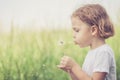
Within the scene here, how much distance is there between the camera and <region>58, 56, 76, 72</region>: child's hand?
170cm

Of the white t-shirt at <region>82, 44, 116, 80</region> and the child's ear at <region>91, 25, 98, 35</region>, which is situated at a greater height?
the child's ear at <region>91, 25, 98, 35</region>

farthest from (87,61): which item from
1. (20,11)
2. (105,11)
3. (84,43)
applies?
(20,11)

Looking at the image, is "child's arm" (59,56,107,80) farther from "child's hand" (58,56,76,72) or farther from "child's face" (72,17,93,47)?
"child's face" (72,17,93,47)

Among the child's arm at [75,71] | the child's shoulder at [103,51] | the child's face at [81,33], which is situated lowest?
the child's arm at [75,71]

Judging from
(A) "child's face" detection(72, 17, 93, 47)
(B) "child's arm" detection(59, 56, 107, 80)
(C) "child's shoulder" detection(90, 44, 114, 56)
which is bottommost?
(B) "child's arm" detection(59, 56, 107, 80)

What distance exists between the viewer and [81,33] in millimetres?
1721

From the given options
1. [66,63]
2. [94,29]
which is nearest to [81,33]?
[94,29]

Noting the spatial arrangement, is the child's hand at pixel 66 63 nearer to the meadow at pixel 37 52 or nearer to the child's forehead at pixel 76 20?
the meadow at pixel 37 52

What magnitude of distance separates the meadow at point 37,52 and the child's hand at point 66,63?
25 mm

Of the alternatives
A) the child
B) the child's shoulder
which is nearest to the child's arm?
the child

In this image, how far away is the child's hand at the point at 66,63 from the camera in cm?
170

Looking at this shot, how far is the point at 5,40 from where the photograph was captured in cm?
179

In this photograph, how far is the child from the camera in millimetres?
1675

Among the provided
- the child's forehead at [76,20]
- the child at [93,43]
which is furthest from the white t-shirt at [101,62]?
the child's forehead at [76,20]
